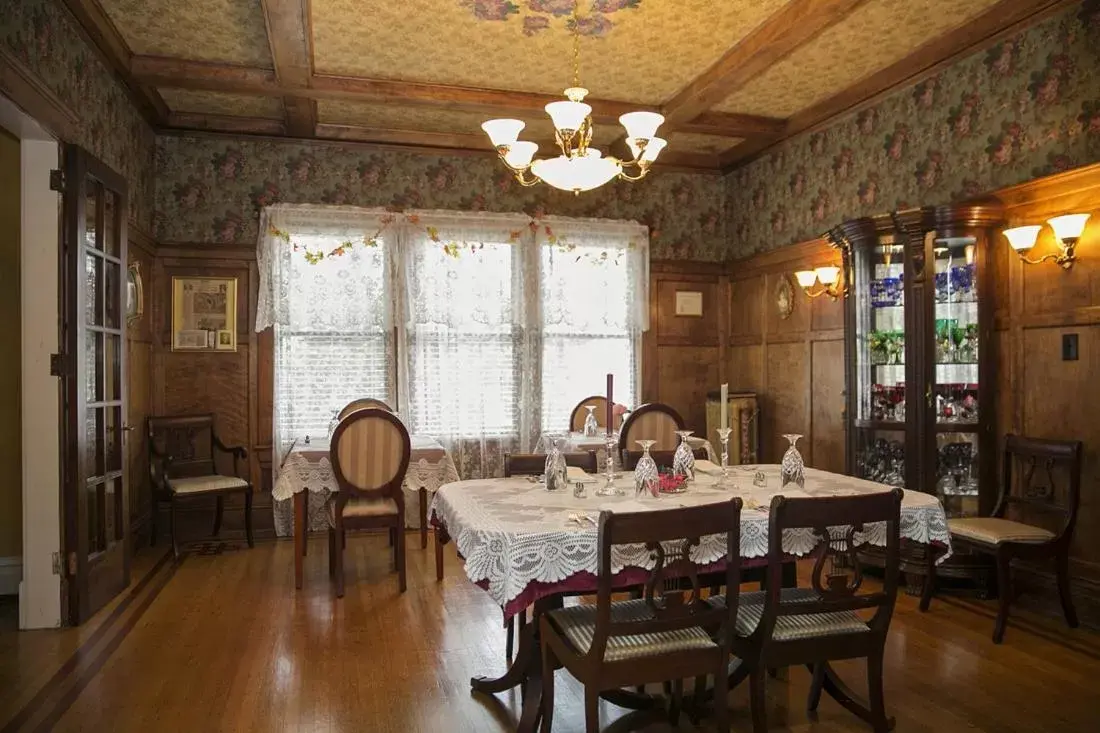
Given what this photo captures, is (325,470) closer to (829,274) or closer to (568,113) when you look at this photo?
(568,113)

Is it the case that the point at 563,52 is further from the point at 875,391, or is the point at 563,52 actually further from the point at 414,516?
the point at 414,516

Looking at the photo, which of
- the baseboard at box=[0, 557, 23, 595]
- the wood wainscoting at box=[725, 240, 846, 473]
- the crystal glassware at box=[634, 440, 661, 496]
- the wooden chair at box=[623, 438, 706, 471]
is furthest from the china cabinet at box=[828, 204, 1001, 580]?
the baseboard at box=[0, 557, 23, 595]

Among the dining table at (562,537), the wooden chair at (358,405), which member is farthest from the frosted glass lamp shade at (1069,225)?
the wooden chair at (358,405)

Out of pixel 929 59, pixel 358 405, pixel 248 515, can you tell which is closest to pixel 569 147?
pixel 929 59

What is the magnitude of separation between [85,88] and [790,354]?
5111 mm

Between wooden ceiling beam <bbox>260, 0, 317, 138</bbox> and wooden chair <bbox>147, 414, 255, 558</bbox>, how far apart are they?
93.8 inches

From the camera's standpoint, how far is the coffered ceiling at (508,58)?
165 inches

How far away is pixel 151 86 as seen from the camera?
5.11 m

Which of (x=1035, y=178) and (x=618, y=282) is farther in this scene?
(x=618, y=282)

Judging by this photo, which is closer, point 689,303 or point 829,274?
point 829,274

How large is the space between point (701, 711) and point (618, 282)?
4500mm

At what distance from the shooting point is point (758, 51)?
4555 millimetres

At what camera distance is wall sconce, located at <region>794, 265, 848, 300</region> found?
5.48 meters

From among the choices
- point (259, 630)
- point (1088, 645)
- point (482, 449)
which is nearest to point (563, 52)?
point (482, 449)
